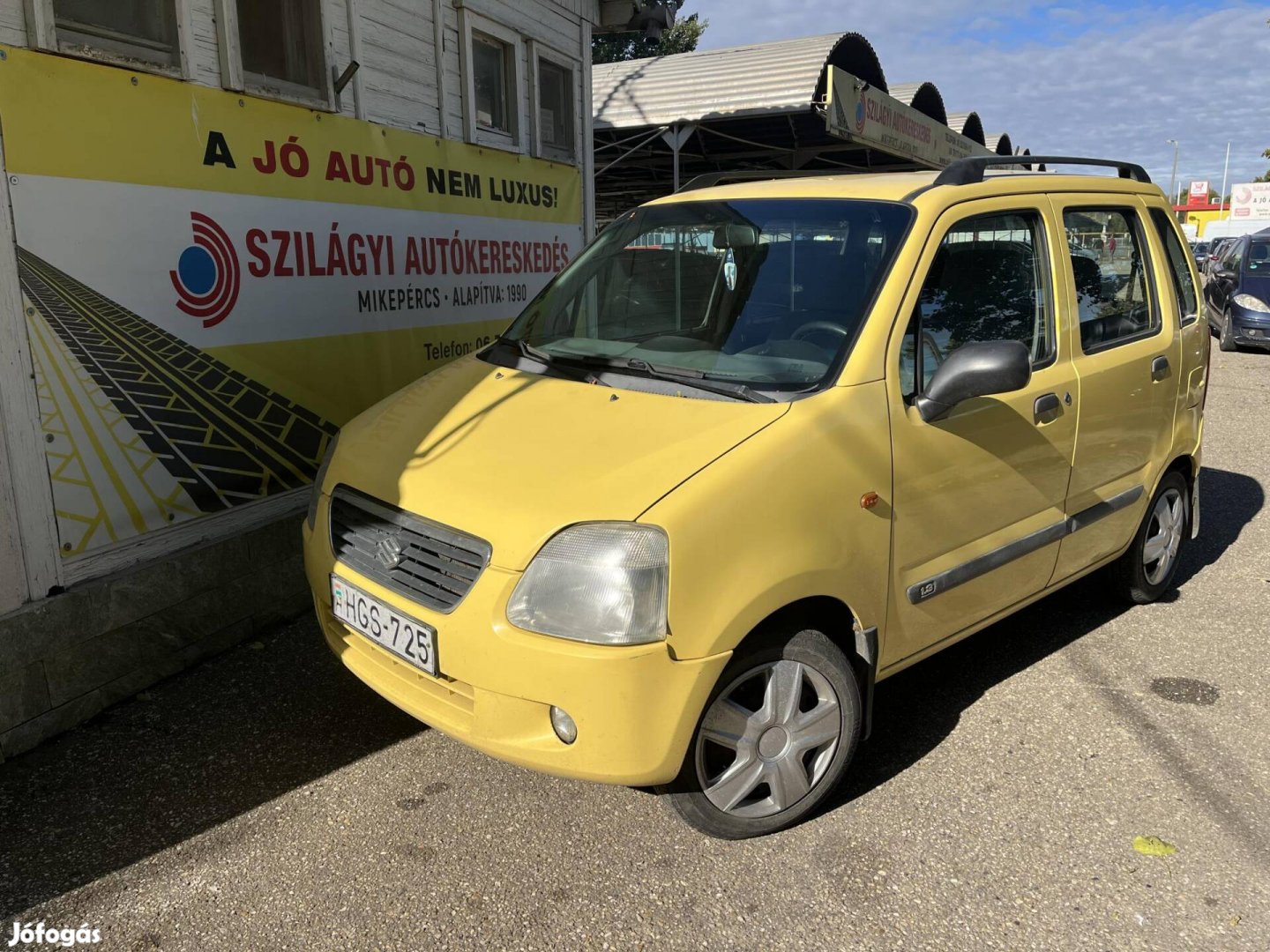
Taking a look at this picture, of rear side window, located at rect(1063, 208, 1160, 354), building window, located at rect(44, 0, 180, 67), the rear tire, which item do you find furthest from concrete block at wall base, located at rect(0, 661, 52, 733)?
the rear tire

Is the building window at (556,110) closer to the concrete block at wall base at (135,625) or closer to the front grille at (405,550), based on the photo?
the concrete block at wall base at (135,625)

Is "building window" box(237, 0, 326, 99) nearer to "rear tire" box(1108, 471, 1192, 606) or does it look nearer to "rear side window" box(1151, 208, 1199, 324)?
"rear side window" box(1151, 208, 1199, 324)

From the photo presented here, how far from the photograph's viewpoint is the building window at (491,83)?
6172 mm

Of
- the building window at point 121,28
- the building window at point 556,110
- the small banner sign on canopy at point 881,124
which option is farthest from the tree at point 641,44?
the building window at point 121,28

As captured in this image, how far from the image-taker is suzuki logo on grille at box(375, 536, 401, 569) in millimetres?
2785

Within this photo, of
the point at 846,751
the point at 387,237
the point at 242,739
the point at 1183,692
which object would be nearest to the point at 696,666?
the point at 846,751

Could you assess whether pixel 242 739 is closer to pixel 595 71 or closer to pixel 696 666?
pixel 696 666

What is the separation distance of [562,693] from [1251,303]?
50.6ft

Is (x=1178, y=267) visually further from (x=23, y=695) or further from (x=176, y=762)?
(x=23, y=695)

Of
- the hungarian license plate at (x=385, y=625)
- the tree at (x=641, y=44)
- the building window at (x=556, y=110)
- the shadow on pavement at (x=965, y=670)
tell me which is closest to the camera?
the hungarian license plate at (x=385, y=625)

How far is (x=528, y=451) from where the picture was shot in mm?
2799

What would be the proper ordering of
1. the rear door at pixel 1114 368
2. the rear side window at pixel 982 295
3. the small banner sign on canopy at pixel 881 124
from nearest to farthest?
the rear side window at pixel 982 295, the rear door at pixel 1114 368, the small banner sign on canopy at pixel 881 124

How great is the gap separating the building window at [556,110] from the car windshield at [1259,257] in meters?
12.3

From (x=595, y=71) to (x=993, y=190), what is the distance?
42.5 ft
